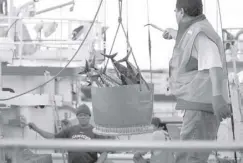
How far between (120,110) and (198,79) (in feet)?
2.43

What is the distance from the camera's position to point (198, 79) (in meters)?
3.14

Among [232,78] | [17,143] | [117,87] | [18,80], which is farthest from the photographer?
[18,80]

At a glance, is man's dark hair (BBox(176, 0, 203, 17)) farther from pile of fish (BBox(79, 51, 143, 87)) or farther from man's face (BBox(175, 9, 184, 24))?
pile of fish (BBox(79, 51, 143, 87))

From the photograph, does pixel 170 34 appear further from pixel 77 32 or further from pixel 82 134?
pixel 77 32

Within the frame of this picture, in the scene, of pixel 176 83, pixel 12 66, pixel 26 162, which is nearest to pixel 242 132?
pixel 176 83

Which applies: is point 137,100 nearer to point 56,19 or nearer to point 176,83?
point 176,83

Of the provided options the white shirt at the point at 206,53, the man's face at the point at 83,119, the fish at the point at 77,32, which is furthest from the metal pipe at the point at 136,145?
the fish at the point at 77,32

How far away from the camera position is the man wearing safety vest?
3000mm

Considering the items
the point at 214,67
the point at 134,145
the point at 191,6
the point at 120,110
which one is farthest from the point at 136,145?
the point at 120,110

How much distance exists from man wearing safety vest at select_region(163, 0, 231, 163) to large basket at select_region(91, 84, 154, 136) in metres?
0.48

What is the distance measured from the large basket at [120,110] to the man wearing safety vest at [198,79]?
48cm

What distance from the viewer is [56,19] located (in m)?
10.0

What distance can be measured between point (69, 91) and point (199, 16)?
8339 millimetres

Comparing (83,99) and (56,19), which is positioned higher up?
(56,19)
